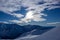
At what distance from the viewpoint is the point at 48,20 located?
1.99 metres

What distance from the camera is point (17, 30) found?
6.53 ft

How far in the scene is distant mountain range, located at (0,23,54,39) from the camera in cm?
198

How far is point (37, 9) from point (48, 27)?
0.96ft

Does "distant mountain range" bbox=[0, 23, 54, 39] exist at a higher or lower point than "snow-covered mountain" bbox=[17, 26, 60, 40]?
higher

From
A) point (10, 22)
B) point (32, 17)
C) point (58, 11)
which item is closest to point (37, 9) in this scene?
point (32, 17)

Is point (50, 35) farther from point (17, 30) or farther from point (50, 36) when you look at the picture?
point (17, 30)

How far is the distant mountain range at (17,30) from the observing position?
6.51 feet

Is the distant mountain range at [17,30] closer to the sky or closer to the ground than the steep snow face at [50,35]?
closer to the sky

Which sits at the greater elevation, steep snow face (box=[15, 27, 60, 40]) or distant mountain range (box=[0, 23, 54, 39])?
distant mountain range (box=[0, 23, 54, 39])

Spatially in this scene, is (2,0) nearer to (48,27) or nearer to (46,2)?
(46,2)

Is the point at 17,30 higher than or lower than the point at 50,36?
higher

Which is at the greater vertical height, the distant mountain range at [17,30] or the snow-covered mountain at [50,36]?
the distant mountain range at [17,30]

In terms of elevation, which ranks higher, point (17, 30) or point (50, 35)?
point (17, 30)

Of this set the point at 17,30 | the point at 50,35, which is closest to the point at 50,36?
the point at 50,35
